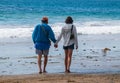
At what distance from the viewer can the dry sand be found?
11570 mm

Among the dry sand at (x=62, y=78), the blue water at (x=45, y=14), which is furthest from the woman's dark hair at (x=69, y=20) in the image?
the blue water at (x=45, y=14)

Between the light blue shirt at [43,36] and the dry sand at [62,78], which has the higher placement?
the light blue shirt at [43,36]

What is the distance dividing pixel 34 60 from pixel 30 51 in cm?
247

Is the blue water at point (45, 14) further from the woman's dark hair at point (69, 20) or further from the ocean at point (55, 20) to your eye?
the woman's dark hair at point (69, 20)

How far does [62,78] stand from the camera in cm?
1202

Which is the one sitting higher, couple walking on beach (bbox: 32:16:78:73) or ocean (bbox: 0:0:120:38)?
ocean (bbox: 0:0:120:38)

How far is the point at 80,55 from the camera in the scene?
16.8 m

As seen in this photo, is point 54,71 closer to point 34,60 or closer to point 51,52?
point 34,60

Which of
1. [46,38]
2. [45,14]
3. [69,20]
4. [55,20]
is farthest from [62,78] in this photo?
[45,14]

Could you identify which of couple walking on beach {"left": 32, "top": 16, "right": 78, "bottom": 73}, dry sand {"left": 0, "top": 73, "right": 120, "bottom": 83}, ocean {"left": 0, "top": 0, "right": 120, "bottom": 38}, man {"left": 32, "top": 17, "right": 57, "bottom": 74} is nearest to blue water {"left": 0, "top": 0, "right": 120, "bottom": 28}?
ocean {"left": 0, "top": 0, "right": 120, "bottom": 38}

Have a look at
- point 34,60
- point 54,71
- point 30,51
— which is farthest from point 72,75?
point 30,51

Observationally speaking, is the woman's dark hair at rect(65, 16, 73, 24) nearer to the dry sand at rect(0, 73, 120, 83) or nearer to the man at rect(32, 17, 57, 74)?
the man at rect(32, 17, 57, 74)

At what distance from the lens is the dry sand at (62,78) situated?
1157cm

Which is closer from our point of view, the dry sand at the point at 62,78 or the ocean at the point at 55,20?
the dry sand at the point at 62,78
